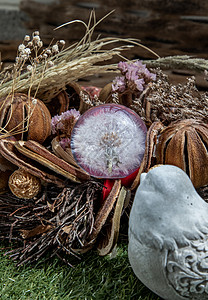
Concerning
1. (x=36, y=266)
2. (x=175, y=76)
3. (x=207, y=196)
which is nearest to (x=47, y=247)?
(x=36, y=266)

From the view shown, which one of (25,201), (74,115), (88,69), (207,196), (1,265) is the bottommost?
(1,265)

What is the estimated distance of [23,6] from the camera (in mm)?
1928

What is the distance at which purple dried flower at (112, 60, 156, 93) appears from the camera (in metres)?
1.16

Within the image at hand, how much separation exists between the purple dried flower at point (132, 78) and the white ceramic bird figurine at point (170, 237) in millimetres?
427

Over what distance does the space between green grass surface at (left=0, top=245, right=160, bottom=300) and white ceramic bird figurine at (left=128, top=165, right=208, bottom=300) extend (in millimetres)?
105

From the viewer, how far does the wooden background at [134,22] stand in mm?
1842

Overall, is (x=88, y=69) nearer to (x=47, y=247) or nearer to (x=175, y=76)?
(x=47, y=247)

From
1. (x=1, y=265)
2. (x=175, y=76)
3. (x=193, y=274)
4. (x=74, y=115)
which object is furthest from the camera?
(x=175, y=76)

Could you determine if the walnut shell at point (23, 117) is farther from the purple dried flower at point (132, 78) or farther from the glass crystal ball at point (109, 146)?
the purple dried flower at point (132, 78)

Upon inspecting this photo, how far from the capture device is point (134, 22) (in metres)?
1.89

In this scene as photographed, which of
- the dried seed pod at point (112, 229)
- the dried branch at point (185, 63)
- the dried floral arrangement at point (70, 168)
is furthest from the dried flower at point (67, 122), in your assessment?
the dried branch at point (185, 63)

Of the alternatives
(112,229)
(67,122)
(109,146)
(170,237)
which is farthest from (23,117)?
(170,237)

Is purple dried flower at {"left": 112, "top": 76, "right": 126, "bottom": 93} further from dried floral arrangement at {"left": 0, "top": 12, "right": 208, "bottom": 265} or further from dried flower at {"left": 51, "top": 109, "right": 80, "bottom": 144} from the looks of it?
dried flower at {"left": 51, "top": 109, "right": 80, "bottom": 144}

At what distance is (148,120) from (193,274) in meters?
0.54
